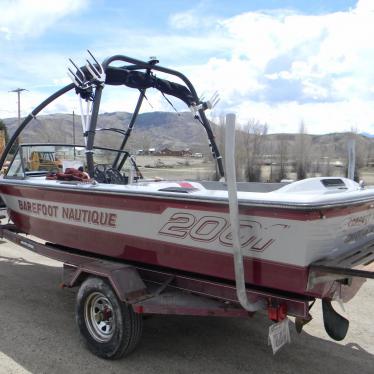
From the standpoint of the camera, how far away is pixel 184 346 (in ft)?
13.5

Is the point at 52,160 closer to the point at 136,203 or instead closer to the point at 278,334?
the point at 136,203

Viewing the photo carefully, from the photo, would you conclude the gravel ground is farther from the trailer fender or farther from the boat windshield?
the boat windshield

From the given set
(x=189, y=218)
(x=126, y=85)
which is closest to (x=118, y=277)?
(x=189, y=218)

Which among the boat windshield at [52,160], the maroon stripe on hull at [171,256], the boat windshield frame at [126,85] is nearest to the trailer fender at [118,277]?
the maroon stripe on hull at [171,256]

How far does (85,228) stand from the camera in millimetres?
4469

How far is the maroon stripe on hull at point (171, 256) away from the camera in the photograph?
317 cm

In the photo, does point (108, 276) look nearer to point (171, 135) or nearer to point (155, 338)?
point (155, 338)

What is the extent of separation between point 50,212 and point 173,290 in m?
1.68

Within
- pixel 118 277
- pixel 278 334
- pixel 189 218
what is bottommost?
pixel 278 334

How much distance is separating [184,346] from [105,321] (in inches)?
28.1

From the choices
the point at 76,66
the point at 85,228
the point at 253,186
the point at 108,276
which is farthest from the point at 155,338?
the point at 76,66

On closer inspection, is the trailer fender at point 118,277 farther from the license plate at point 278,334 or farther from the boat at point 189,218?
the license plate at point 278,334

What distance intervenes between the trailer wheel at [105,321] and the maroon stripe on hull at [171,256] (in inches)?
14.4

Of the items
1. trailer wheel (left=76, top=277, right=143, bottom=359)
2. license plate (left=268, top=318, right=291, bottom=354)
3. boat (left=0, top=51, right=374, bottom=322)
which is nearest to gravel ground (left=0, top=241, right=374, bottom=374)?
trailer wheel (left=76, top=277, right=143, bottom=359)
